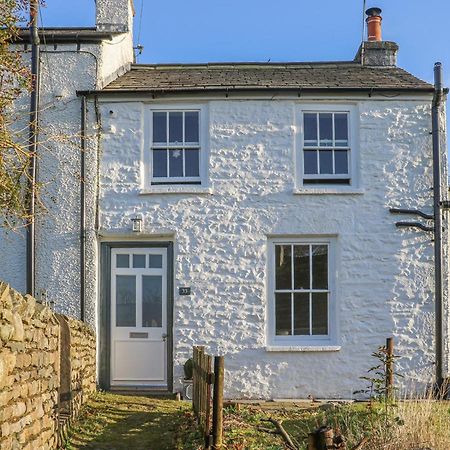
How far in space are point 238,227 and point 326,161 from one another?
79.9 inches

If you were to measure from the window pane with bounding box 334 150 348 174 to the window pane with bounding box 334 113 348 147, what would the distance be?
15 centimetres

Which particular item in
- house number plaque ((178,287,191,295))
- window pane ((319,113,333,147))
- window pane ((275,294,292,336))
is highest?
window pane ((319,113,333,147))

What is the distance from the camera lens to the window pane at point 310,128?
43.4ft

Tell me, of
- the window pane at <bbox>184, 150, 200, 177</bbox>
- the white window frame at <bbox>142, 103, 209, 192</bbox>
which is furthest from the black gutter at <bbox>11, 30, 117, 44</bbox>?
the window pane at <bbox>184, 150, 200, 177</bbox>

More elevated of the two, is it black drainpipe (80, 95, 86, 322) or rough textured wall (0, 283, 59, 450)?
black drainpipe (80, 95, 86, 322)

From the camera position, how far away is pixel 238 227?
1289 cm

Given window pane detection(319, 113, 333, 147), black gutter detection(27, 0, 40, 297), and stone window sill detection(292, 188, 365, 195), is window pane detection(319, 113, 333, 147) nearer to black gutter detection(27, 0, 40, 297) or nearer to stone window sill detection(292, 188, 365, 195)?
stone window sill detection(292, 188, 365, 195)

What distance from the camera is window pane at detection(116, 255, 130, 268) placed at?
13164mm

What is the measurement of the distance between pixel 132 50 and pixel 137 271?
5.76 meters

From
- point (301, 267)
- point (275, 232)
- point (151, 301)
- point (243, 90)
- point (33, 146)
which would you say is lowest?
point (151, 301)

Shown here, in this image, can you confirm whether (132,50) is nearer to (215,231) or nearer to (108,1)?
(108,1)

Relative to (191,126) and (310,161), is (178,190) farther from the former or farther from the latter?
(310,161)

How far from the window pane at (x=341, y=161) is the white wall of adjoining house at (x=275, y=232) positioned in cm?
34

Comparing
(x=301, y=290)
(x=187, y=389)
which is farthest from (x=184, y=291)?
(x=301, y=290)
